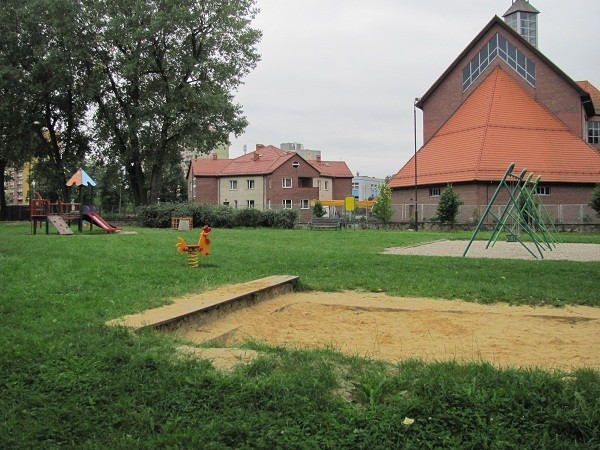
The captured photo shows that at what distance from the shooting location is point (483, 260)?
15.4 m

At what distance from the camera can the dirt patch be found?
19.6ft

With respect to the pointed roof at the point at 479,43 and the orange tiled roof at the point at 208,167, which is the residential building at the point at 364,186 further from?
the pointed roof at the point at 479,43

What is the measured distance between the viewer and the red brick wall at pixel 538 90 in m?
48.7

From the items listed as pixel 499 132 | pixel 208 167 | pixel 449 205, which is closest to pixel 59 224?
pixel 449 205

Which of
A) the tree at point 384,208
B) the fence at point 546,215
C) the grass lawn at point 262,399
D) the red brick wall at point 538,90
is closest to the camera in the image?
the grass lawn at point 262,399

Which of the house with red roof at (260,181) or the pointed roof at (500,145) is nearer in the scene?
the pointed roof at (500,145)

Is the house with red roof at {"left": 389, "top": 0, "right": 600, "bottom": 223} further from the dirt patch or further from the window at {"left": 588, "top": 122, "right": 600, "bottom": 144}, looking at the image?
the dirt patch

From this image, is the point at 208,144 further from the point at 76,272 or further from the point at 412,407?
the point at 412,407

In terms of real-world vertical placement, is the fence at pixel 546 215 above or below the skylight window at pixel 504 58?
below

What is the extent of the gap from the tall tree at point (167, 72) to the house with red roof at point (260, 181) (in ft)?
102

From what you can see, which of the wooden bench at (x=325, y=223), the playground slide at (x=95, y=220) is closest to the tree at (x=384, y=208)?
the wooden bench at (x=325, y=223)

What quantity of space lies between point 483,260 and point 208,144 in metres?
29.3

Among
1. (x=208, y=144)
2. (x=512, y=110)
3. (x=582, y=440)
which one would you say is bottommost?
(x=582, y=440)

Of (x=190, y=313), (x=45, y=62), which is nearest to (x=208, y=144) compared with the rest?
(x=45, y=62)
